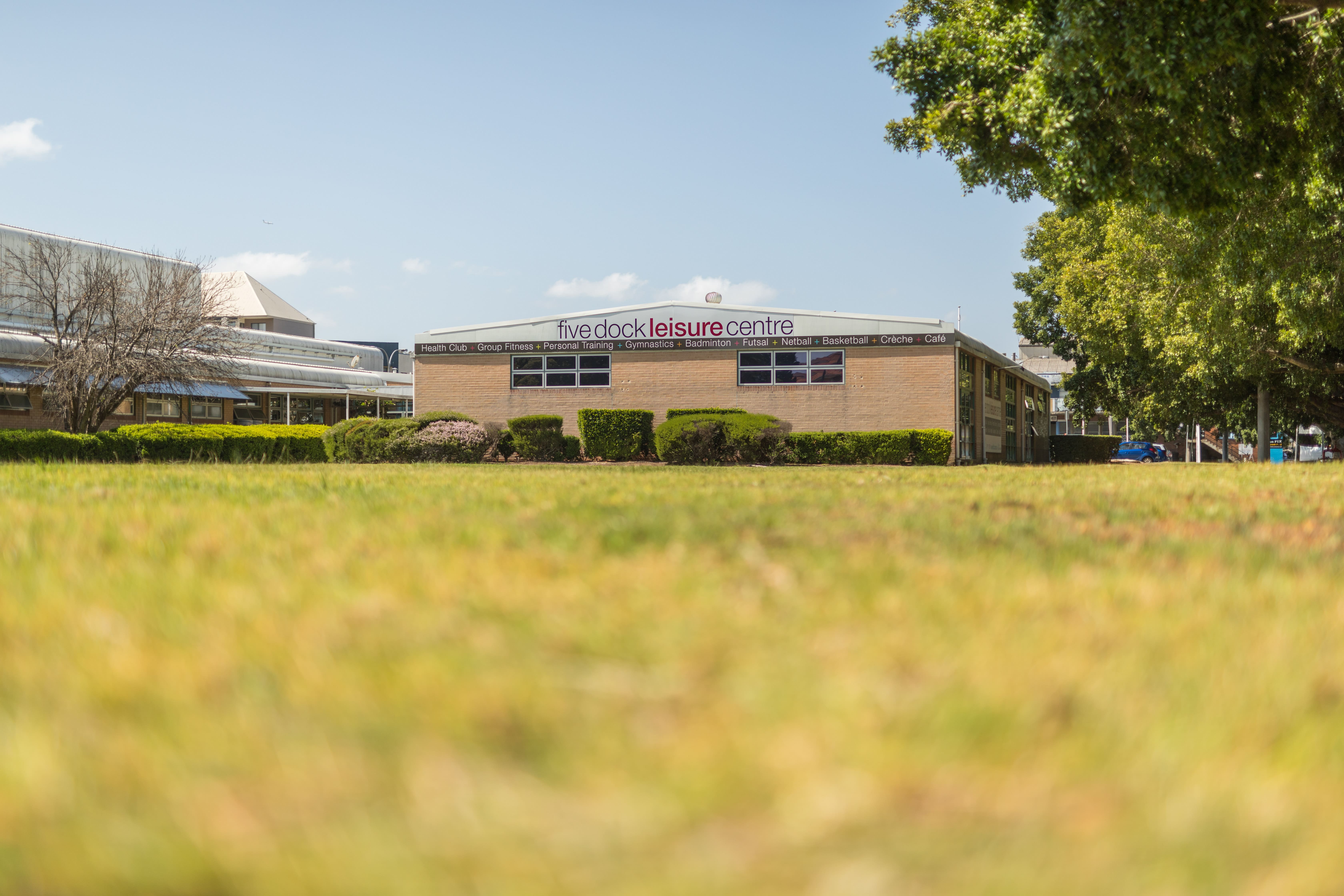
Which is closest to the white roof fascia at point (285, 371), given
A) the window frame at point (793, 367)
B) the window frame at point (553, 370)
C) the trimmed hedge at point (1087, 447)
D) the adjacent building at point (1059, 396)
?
the window frame at point (553, 370)

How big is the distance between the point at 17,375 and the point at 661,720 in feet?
143

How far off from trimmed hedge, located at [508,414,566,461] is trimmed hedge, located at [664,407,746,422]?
3.37 meters

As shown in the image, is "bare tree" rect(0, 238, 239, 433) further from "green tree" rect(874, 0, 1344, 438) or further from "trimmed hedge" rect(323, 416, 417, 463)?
"green tree" rect(874, 0, 1344, 438)

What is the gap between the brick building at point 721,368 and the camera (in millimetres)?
33531

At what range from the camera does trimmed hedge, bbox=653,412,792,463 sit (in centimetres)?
2794

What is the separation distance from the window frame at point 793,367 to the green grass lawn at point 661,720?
30.0 meters

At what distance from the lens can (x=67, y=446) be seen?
25391 millimetres

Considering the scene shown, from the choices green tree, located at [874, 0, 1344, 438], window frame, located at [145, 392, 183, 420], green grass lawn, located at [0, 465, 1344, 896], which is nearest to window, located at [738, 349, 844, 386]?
green tree, located at [874, 0, 1344, 438]

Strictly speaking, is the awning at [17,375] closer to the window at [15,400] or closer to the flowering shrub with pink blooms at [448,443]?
the window at [15,400]

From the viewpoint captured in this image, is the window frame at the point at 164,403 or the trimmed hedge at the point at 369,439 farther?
the window frame at the point at 164,403

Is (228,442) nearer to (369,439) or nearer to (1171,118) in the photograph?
(369,439)

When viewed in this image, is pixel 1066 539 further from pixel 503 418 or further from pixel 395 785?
pixel 503 418

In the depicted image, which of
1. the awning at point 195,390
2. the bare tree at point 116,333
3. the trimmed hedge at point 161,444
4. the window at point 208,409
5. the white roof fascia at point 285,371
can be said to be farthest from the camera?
the window at point 208,409

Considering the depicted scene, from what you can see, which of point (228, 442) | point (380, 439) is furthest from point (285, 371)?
point (380, 439)
